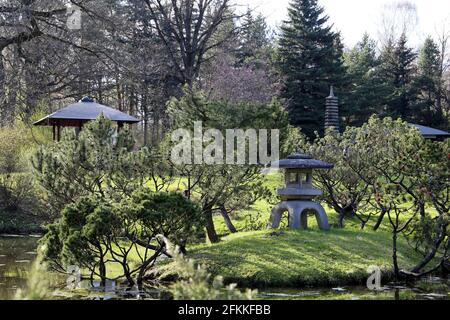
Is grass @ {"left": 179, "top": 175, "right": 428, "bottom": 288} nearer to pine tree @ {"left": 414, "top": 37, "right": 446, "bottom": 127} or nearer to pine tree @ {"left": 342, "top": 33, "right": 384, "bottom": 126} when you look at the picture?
pine tree @ {"left": 342, "top": 33, "right": 384, "bottom": 126}

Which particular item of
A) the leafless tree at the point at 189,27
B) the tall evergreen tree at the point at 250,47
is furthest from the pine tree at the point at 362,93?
the leafless tree at the point at 189,27

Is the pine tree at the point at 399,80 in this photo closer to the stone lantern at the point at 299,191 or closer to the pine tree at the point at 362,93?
the pine tree at the point at 362,93

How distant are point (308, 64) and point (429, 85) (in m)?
6.91

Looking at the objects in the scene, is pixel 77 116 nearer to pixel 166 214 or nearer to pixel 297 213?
pixel 297 213

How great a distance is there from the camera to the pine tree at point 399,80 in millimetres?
30688

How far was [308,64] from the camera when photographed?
28703mm

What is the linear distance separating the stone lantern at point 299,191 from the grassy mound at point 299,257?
43cm

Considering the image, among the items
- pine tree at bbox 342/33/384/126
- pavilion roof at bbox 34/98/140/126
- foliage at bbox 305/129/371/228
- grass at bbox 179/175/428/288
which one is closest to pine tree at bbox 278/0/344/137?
pine tree at bbox 342/33/384/126

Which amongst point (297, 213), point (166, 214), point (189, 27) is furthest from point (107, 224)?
point (189, 27)

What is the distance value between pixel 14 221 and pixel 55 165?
6.97 meters

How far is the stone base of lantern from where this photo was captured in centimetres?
1127

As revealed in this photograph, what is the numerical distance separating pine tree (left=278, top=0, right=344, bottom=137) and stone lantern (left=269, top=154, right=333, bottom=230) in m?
15.7
